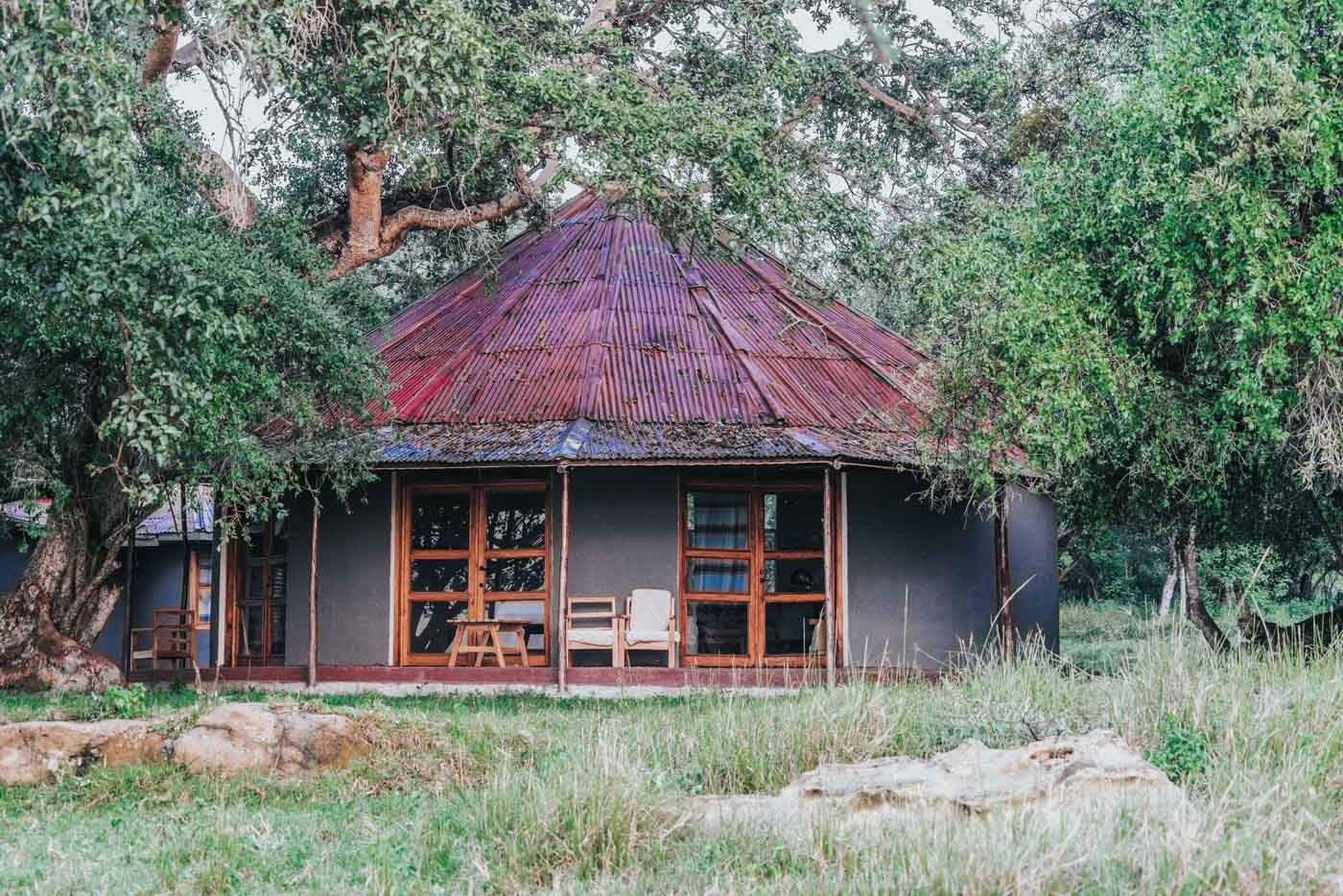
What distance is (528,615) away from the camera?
15195 millimetres

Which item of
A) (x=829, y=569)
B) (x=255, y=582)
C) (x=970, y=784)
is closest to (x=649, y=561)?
(x=829, y=569)

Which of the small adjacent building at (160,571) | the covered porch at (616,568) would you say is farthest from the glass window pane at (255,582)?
the small adjacent building at (160,571)

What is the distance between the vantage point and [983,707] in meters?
7.74

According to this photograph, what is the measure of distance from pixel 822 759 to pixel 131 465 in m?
8.49

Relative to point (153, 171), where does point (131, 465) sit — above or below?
below

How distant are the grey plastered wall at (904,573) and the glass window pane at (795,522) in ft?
1.41

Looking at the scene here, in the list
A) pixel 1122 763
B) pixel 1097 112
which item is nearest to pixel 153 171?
pixel 1097 112

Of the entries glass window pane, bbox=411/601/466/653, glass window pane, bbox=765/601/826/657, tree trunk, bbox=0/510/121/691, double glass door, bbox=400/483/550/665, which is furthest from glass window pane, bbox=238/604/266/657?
glass window pane, bbox=765/601/826/657

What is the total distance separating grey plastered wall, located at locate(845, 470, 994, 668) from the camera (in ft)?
49.8

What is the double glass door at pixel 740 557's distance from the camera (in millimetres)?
14984

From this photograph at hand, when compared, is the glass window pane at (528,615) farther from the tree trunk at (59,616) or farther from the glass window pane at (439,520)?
the tree trunk at (59,616)

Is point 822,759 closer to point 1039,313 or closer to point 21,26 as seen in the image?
point 1039,313

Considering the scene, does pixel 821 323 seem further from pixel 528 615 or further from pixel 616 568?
pixel 528 615

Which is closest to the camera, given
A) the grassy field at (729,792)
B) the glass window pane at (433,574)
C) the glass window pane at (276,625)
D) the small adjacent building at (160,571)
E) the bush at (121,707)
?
the grassy field at (729,792)
